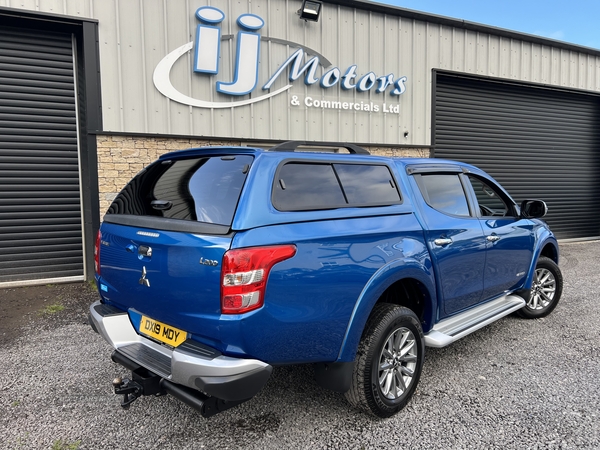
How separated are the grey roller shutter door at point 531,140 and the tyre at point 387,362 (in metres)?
7.27

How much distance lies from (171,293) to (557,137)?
39.6 ft

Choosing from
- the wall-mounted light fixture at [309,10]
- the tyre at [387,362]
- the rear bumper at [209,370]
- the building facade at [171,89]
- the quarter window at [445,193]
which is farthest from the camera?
the wall-mounted light fixture at [309,10]

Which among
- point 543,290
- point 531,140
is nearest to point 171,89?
point 543,290

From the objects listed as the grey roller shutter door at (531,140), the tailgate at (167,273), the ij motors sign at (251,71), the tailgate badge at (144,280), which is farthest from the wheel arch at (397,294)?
the grey roller shutter door at (531,140)

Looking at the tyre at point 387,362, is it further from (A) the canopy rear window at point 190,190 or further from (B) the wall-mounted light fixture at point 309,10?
(B) the wall-mounted light fixture at point 309,10

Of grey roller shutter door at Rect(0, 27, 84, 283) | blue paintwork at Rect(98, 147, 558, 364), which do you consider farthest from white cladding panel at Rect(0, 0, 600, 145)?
blue paintwork at Rect(98, 147, 558, 364)

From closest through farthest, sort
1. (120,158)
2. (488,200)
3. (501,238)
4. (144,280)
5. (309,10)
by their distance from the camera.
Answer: (144,280) < (501,238) < (488,200) < (120,158) < (309,10)

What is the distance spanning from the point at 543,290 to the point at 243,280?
4190mm

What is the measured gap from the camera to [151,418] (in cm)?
285

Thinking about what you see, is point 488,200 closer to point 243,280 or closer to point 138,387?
point 243,280

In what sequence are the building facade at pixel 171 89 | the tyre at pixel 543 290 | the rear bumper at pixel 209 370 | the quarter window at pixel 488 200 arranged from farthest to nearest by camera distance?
the building facade at pixel 171 89 < the tyre at pixel 543 290 < the quarter window at pixel 488 200 < the rear bumper at pixel 209 370

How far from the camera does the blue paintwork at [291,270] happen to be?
86.1 inches

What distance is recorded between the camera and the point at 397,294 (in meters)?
3.28

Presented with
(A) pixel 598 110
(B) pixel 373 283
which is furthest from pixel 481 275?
(A) pixel 598 110
